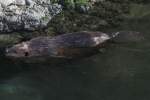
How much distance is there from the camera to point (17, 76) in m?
11.4

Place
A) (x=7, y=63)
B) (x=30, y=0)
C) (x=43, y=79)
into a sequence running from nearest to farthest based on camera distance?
(x=43, y=79) < (x=7, y=63) < (x=30, y=0)

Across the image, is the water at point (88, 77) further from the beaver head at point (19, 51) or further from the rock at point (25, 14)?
the rock at point (25, 14)

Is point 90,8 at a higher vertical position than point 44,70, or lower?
higher

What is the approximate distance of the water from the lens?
33.6 ft

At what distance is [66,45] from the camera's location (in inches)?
491

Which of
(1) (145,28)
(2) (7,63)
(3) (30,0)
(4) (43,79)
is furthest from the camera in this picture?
(3) (30,0)

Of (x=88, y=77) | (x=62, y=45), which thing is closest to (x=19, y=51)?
(x=62, y=45)

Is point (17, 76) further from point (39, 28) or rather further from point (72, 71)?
point (39, 28)

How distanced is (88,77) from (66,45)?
5.90 feet

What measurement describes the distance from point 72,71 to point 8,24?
330 cm

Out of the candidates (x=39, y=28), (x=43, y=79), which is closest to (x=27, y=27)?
(x=39, y=28)

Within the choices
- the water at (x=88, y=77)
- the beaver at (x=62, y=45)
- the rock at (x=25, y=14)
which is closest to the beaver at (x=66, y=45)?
the beaver at (x=62, y=45)

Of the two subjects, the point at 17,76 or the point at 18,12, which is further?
the point at 18,12

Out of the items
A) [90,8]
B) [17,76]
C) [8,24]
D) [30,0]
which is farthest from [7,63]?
[90,8]
